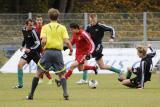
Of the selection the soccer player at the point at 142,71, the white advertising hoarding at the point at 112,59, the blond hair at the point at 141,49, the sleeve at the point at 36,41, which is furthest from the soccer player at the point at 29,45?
the white advertising hoarding at the point at 112,59

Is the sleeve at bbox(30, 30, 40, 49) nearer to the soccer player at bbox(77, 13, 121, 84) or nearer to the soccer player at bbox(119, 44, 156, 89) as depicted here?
the soccer player at bbox(77, 13, 121, 84)

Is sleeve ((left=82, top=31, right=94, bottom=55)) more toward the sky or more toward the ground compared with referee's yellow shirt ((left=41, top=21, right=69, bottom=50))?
more toward the ground

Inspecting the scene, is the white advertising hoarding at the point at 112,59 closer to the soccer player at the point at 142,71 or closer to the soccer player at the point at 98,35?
the soccer player at the point at 98,35

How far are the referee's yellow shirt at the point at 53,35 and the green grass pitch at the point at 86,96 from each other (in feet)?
3.95

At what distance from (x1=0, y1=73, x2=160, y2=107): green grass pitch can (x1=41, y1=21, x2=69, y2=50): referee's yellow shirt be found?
3.95ft

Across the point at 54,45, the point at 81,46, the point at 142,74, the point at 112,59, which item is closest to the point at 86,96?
the point at 54,45

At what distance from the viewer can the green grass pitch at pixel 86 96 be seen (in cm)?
1575

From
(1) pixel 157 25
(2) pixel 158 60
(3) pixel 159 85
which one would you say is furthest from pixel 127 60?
(3) pixel 159 85

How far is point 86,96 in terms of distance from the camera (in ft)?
58.6

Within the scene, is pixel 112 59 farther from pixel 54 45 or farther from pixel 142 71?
pixel 54 45

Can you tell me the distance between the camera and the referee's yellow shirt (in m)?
16.7

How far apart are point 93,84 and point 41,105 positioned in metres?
5.28

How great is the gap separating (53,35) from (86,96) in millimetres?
1954

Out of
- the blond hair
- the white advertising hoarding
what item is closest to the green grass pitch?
the blond hair
